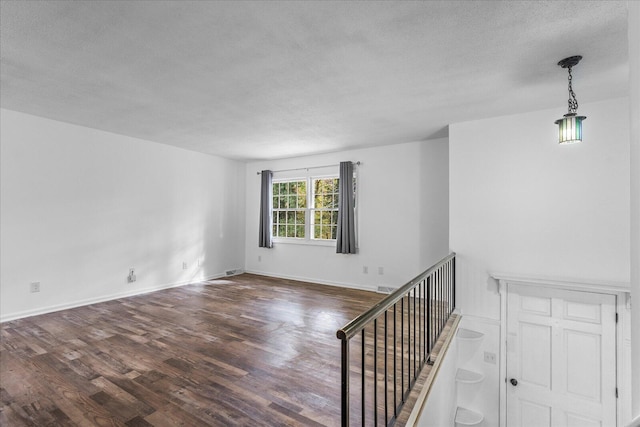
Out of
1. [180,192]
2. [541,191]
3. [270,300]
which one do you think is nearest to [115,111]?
[180,192]

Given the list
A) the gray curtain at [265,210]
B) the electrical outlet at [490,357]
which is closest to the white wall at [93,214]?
the gray curtain at [265,210]

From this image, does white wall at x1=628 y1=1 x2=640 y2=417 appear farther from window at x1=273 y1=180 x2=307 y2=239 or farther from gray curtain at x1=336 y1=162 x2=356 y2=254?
window at x1=273 y1=180 x2=307 y2=239

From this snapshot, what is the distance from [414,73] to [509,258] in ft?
7.98

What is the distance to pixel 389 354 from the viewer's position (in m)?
2.77

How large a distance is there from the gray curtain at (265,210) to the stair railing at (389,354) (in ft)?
10.9

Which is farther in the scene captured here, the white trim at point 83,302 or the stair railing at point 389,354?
the white trim at point 83,302

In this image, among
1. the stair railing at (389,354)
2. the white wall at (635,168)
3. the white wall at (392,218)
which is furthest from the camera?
the white wall at (392,218)

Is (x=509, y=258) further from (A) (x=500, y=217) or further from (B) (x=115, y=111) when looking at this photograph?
(B) (x=115, y=111)

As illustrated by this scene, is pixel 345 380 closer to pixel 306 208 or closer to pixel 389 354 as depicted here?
pixel 389 354

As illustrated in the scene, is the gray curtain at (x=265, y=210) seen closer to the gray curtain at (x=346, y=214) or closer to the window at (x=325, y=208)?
the window at (x=325, y=208)

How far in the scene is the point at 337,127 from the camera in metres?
4.18

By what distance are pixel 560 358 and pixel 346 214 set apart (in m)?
3.37

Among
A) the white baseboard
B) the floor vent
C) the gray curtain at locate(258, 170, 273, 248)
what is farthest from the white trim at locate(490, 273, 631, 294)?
the floor vent

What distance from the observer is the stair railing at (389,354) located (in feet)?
4.57
